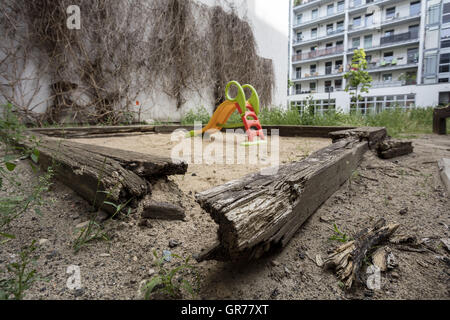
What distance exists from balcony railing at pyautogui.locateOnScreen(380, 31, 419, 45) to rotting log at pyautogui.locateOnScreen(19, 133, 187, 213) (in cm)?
2370

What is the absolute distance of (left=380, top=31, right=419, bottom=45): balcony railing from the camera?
1782cm

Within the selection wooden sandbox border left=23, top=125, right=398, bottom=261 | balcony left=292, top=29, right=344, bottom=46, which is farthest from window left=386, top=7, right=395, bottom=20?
wooden sandbox border left=23, top=125, right=398, bottom=261

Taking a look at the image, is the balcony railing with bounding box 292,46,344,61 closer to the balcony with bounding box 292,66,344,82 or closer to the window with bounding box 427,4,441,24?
the balcony with bounding box 292,66,344,82

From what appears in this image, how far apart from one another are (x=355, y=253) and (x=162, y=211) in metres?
0.78

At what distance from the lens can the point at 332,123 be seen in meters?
4.17

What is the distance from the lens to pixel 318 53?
2303 cm

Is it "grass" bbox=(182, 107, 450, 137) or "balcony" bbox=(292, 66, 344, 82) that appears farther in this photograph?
"balcony" bbox=(292, 66, 344, 82)

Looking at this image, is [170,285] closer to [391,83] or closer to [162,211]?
[162,211]

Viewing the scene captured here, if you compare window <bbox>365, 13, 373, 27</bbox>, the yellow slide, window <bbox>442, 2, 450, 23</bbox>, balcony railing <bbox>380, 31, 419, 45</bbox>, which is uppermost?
window <bbox>365, 13, 373, 27</bbox>

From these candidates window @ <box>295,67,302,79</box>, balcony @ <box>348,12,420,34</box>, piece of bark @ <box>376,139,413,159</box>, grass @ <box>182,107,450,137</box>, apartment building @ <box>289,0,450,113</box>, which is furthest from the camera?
window @ <box>295,67,302,79</box>

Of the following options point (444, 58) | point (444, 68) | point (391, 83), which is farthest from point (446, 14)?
point (391, 83)

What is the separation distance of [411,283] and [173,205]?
0.91 meters

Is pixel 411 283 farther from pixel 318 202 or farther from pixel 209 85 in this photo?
pixel 209 85
